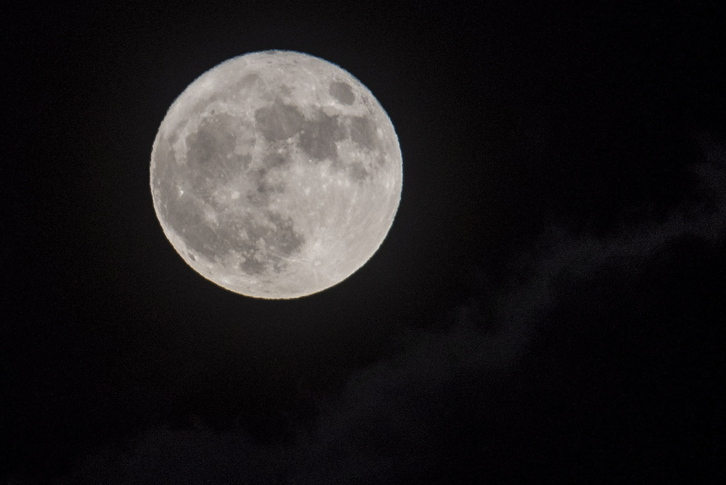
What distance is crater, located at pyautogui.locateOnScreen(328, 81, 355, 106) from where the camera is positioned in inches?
233

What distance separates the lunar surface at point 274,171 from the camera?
17.6 feet

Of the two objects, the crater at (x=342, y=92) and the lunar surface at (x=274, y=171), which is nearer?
the lunar surface at (x=274, y=171)

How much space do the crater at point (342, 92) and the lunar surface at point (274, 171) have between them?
2cm

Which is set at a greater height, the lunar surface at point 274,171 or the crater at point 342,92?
the crater at point 342,92

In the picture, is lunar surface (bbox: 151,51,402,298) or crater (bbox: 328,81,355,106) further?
crater (bbox: 328,81,355,106)

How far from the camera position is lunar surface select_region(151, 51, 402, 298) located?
538cm

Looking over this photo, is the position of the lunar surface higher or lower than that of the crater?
lower

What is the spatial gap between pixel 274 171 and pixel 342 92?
160cm

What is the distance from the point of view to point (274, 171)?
531 cm

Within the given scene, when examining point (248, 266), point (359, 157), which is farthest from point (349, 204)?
point (248, 266)

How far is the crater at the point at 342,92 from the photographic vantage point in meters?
5.92

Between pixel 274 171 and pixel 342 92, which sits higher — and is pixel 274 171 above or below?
below

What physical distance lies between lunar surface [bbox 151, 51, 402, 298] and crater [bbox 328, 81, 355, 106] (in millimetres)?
18

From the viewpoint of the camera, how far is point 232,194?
5.41 m
